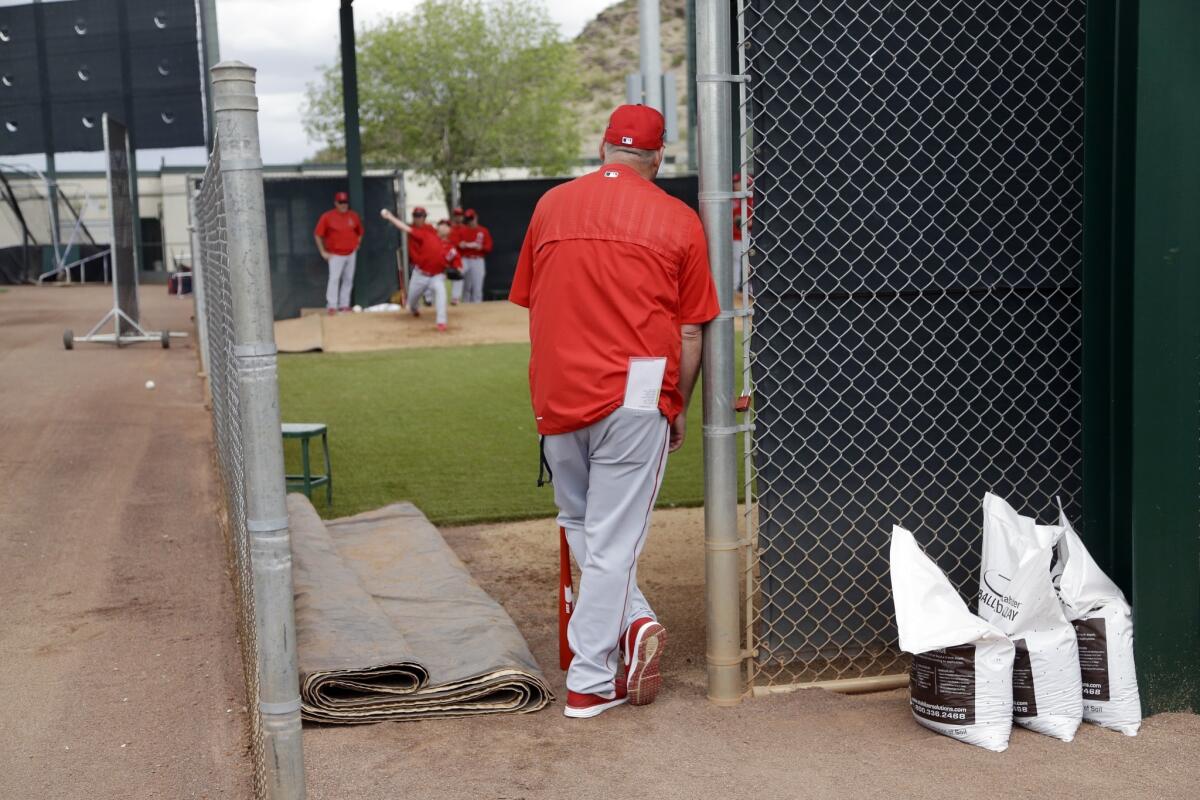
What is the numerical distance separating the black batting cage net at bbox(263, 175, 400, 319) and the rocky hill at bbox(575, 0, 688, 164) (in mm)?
76551

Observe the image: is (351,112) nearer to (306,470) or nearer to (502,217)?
(502,217)

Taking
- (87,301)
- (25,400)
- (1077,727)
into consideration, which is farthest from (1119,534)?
(87,301)

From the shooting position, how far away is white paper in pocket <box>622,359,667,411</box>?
4.05m

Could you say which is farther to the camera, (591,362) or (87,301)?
(87,301)

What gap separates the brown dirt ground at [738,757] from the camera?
12.1 feet

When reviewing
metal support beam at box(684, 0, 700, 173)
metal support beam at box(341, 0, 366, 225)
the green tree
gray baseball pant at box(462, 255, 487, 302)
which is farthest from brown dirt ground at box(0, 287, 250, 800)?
the green tree

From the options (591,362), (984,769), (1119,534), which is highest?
(591,362)

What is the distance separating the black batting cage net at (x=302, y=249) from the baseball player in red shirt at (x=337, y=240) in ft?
4.02

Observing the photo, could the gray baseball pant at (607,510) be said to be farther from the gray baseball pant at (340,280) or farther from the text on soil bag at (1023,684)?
the gray baseball pant at (340,280)

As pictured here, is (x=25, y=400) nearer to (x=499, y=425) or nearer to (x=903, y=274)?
(x=499, y=425)

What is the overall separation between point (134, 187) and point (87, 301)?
14.6ft

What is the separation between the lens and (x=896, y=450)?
4.47 meters

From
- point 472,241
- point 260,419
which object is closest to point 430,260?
point 472,241

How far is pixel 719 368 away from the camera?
4.21 metres
